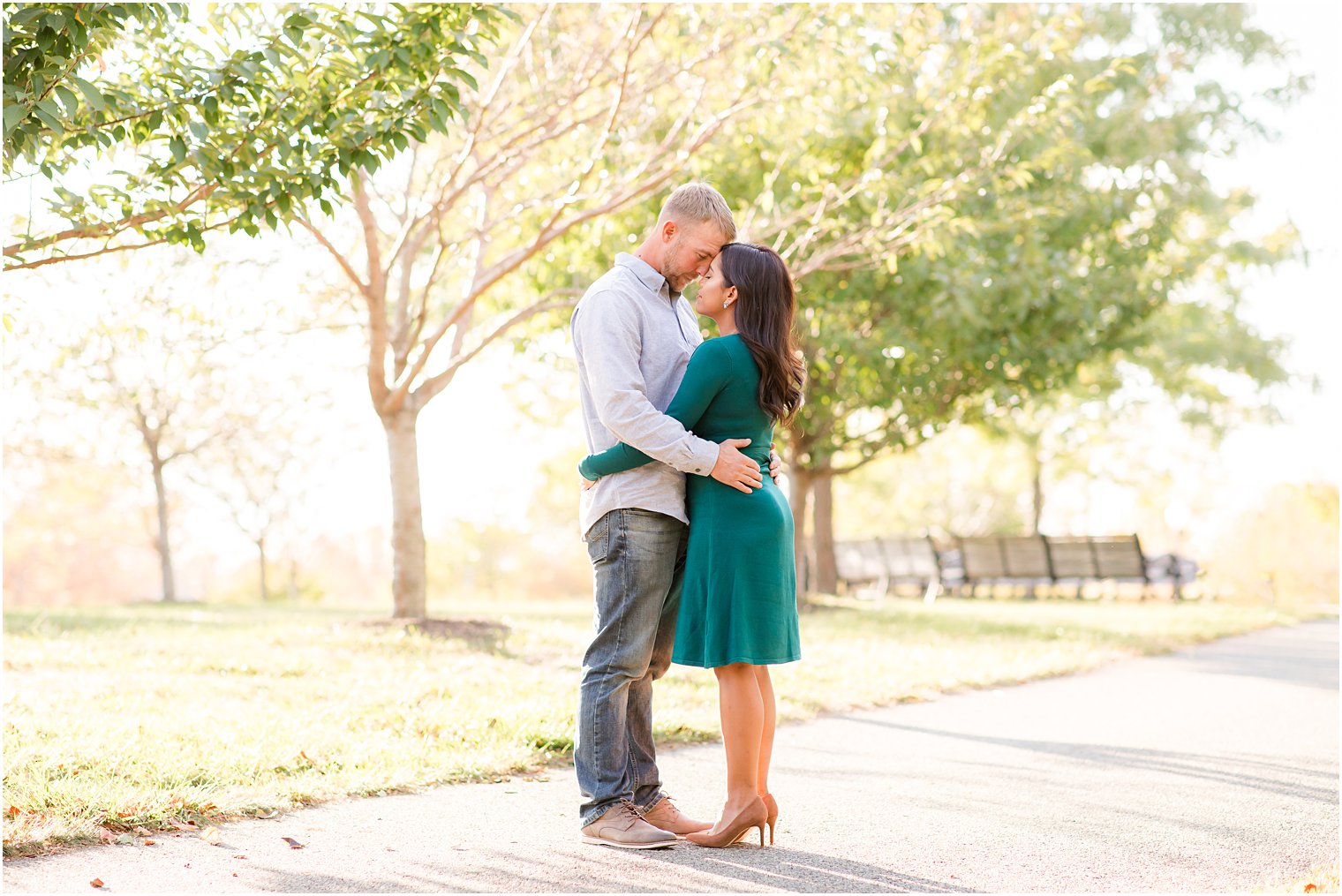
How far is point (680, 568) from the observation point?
150 inches

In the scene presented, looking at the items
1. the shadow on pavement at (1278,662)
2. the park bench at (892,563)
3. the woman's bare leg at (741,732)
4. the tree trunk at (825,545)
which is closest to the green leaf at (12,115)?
the woman's bare leg at (741,732)

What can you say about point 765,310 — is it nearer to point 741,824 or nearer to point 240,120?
point 741,824

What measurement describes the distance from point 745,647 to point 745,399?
770mm

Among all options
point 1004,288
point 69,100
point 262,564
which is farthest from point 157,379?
point 69,100

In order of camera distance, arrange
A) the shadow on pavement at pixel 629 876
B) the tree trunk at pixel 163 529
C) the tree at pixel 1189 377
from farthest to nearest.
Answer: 1. the tree at pixel 1189 377
2. the tree trunk at pixel 163 529
3. the shadow on pavement at pixel 629 876

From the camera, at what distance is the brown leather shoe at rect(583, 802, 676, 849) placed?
3.53 meters

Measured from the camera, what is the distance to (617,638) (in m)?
3.68

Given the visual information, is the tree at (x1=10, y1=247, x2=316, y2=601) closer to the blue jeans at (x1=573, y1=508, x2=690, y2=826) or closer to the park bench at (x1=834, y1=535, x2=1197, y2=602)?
the blue jeans at (x1=573, y1=508, x2=690, y2=826)

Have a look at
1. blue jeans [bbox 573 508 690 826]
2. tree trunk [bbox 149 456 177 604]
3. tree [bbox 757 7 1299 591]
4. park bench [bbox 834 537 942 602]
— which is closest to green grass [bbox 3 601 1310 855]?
blue jeans [bbox 573 508 690 826]

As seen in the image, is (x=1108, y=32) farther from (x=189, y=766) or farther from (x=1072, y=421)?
(x=189, y=766)

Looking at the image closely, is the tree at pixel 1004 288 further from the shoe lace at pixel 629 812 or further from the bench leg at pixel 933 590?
the shoe lace at pixel 629 812

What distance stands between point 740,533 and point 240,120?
2.70 meters

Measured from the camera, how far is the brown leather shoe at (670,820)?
3703 millimetres

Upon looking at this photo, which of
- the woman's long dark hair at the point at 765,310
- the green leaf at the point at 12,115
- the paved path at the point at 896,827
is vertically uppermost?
the green leaf at the point at 12,115
